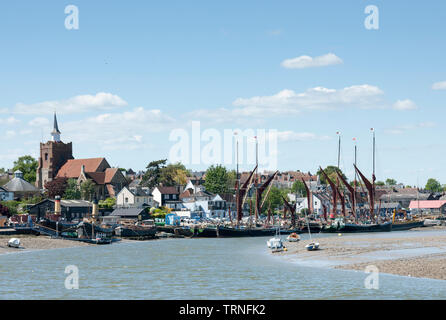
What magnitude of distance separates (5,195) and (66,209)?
2925 cm

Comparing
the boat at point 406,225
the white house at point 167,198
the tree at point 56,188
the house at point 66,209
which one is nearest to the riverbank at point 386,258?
the boat at point 406,225

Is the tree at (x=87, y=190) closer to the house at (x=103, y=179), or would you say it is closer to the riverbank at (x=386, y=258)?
the house at (x=103, y=179)

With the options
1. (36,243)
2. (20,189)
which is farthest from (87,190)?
(36,243)

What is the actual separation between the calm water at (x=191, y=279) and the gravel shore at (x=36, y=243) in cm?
868

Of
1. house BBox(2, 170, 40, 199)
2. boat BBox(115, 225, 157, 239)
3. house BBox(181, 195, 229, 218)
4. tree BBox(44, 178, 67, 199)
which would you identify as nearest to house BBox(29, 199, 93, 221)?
boat BBox(115, 225, 157, 239)

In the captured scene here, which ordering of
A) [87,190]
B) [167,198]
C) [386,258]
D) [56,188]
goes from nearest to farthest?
1. [386,258]
2. [56,188]
3. [87,190]
4. [167,198]

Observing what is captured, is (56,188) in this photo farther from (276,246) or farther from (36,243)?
(276,246)

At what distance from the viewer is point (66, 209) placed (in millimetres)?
135750

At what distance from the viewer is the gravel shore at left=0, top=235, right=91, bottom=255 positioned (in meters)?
84.5

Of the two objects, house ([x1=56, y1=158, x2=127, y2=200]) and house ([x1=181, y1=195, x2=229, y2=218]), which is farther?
house ([x1=56, y1=158, x2=127, y2=200])

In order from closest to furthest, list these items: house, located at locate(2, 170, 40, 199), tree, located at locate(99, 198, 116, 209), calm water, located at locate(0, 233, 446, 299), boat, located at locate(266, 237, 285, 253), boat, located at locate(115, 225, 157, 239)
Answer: calm water, located at locate(0, 233, 446, 299)
boat, located at locate(266, 237, 285, 253)
boat, located at locate(115, 225, 157, 239)
tree, located at locate(99, 198, 116, 209)
house, located at locate(2, 170, 40, 199)

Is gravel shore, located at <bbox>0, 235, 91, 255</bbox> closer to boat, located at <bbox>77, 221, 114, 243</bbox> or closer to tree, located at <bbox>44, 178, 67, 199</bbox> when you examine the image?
boat, located at <bbox>77, 221, 114, 243</bbox>

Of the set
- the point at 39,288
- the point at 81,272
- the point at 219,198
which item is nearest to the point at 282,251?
the point at 81,272

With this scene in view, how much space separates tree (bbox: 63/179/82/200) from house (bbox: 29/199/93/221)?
23.0m
